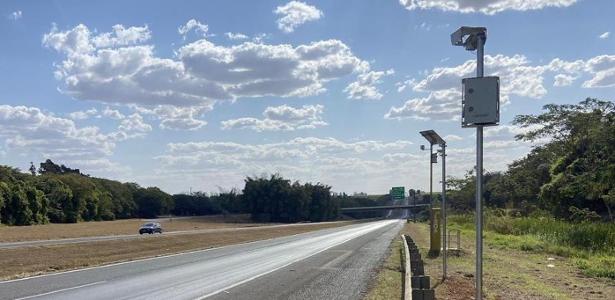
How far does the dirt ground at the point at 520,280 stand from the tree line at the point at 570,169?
14947 mm

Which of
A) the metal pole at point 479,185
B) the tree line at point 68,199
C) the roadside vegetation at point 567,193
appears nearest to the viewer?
the metal pole at point 479,185

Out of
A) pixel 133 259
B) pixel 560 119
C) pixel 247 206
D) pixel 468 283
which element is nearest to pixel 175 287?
pixel 468 283

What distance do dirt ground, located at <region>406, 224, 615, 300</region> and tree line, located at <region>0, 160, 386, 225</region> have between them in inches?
2611

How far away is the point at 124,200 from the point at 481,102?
12298 centimetres

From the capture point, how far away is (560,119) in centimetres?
6462

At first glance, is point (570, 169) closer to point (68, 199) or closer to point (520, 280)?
point (520, 280)

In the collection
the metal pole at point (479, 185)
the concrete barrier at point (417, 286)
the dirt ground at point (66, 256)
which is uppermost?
the metal pole at point (479, 185)

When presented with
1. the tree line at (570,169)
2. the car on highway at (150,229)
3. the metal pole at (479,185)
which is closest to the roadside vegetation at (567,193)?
the tree line at (570,169)

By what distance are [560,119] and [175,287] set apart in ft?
187

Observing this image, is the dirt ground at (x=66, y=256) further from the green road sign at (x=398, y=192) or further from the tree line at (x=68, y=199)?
the green road sign at (x=398, y=192)

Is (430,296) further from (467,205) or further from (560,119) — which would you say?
(467,205)

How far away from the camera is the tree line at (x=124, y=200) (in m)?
82.8

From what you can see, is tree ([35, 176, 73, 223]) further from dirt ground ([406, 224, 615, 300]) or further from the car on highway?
dirt ground ([406, 224, 615, 300])

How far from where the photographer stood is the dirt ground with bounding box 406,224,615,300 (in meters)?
14.8
